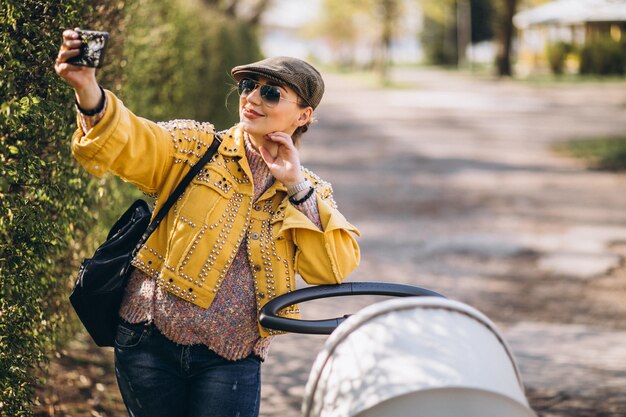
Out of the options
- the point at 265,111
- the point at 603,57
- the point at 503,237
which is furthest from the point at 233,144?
the point at 603,57

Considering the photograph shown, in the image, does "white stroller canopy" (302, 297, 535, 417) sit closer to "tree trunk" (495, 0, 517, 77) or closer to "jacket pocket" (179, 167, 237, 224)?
"jacket pocket" (179, 167, 237, 224)

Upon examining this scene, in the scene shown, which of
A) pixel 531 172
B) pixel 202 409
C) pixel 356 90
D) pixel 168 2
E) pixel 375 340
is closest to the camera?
pixel 375 340

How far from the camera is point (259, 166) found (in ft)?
9.34

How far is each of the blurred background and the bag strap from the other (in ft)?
1.99

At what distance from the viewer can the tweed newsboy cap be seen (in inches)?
107

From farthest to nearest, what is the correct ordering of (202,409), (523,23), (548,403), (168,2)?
1. (523,23)
2. (168,2)
3. (548,403)
4. (202,409)

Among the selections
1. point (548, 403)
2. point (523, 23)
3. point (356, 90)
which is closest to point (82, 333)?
point (548, 403)

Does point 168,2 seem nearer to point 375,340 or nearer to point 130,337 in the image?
point 130,337

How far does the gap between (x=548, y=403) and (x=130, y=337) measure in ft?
10.2

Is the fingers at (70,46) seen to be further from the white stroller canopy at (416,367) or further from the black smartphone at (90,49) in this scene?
the white stroller canopy at (416,367)

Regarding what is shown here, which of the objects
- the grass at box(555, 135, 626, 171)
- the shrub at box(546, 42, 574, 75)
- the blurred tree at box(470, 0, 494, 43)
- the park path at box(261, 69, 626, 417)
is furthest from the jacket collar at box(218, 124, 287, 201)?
the blurred tree at box(470, 0, 494, 43)

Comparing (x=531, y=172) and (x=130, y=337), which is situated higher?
(x=130, y=337)

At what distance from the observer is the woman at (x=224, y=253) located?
2680 mm

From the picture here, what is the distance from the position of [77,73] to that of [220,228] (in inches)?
26.2
